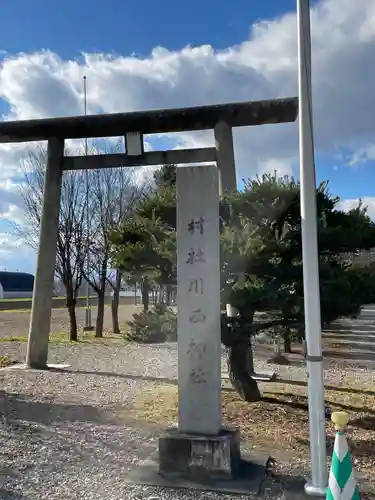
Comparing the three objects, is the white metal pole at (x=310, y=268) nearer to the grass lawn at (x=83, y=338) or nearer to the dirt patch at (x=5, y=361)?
the dirt patch at (x=5, y=361)

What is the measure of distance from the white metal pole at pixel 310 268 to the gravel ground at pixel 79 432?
485 millimetres

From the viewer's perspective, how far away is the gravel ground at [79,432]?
4.50 m

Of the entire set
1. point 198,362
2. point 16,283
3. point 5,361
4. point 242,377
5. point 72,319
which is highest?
point 16,283

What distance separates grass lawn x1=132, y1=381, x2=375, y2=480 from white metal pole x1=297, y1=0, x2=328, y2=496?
2.79 ft

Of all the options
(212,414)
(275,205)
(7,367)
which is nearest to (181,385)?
(212,414)

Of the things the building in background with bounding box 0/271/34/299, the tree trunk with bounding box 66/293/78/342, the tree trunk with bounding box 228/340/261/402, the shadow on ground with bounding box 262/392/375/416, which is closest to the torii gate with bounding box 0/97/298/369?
the tree trunk with bounding box 228/340/261/402

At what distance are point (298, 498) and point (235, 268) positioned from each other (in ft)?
9.94

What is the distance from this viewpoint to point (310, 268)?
4.51 m

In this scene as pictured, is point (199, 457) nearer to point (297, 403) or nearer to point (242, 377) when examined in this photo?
point (242, 377)

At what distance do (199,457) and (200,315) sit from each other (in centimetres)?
127

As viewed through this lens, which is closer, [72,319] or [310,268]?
[310,268]

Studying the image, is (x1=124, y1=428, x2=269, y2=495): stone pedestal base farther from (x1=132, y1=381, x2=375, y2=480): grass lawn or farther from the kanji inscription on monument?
(x1=132, y1=381, x2=375, y2=480): grass lawn

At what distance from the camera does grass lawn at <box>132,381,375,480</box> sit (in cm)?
561

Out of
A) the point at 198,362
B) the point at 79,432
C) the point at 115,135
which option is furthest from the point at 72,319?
the point at 198,362
